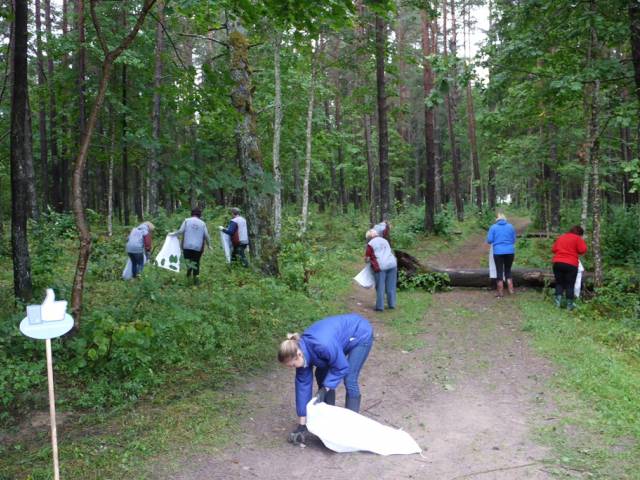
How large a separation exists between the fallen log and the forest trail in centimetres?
314

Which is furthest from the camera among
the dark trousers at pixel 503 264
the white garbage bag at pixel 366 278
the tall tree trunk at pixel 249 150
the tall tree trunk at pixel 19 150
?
the dark trousers at pixel 503 264

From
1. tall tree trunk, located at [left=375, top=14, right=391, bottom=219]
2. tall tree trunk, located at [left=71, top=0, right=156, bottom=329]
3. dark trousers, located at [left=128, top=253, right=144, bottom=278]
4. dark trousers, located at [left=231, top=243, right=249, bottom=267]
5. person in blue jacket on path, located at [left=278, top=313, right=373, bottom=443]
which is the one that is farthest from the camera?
tall tree trunk, located at [left=375, top=14, right=391, bottom=219]

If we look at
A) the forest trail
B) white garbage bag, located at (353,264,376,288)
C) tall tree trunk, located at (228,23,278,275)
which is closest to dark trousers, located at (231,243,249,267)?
tall tree trunk, located at (228,23,278,275)

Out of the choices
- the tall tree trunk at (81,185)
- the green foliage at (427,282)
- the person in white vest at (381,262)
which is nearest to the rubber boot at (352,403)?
the tall tree trunk at (81,185)

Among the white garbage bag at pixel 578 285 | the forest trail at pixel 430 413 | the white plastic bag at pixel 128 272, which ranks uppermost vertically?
the white plastic bag at pixel 128 272

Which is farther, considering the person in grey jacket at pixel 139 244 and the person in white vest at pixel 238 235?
the person in white vest at pixel 238 235

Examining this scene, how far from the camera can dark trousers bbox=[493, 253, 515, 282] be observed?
11.9 meters

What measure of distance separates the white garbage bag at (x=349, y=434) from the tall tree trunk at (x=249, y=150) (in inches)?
267

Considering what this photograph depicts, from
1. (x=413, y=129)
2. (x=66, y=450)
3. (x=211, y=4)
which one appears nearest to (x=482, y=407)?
(x=66, y=450)

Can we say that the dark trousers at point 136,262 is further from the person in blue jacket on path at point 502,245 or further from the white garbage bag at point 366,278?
the person in blue jacket on path at point 502,245

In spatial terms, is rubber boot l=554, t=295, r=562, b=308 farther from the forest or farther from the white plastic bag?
the white plastic bag

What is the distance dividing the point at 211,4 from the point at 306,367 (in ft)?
19.6

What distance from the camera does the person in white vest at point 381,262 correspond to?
10469 millimetres

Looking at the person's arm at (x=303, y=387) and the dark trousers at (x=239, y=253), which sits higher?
the dark trousers at (x=239, y=253)
